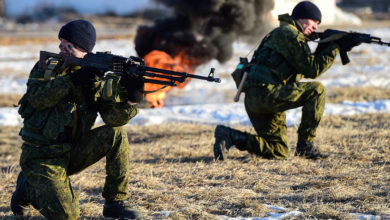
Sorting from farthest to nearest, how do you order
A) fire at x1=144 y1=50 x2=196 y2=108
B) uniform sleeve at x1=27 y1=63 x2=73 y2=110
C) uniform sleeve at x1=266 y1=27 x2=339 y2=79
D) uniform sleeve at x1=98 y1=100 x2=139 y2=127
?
fire at x1=144 y1=50 x2=196 y2=108 < uniform sleeve at x1=266 y1=27 x2=339 y2=79 < uniform sleeve at x1=98 y1=100 x2=139 y2=127 < uniform sleeve at x1=27 y1=63 x2=73 y2=110

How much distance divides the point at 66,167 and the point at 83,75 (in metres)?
0.65

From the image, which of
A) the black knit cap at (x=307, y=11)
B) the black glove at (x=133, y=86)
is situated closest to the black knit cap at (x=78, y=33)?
the black glove at (x=133, y=86)

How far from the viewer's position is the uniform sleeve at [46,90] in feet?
11.1

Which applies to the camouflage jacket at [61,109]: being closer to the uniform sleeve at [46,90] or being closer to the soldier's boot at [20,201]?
the uniform sleeve at [46,90]

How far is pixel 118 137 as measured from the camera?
3646 mm

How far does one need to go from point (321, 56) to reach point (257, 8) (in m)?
6.55

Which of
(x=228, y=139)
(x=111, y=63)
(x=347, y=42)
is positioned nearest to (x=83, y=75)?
(x=111, y=63)

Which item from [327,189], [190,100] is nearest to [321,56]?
[327,189]

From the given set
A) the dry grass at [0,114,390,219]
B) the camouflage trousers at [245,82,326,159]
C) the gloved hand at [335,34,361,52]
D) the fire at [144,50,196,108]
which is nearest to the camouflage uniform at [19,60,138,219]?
the dry grass at [0,114,390,219]

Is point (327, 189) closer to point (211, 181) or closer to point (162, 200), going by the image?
point (211, 181)

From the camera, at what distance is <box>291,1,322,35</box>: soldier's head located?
5.18 metres

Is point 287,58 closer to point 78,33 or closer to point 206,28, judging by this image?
point 78,33

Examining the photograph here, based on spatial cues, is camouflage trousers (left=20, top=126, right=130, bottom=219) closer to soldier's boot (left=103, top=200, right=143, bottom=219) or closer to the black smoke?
soldier's boot (left=103, top=200, right=143, bottom=219)

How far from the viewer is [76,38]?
11.9 ft
